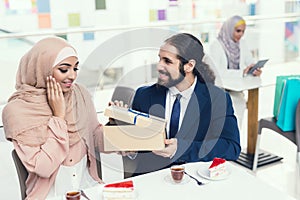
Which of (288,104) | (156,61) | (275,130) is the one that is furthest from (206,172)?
(275,130)

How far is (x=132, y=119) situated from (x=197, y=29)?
354 cm

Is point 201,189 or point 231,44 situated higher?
point 231,44

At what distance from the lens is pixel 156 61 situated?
2158 mm

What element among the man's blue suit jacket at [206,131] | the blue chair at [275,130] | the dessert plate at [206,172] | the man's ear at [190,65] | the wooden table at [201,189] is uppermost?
the man's ear at [190,65]

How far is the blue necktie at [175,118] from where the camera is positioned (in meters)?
1.98

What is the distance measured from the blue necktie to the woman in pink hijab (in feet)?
1.10

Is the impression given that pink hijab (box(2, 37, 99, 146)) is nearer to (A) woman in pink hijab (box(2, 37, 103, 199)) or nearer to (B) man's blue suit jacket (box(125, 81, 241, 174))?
(A) woman in pink hijab (box(2, 37, 103, 199))

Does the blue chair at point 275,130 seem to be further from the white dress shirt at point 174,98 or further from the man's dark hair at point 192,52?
the white dress shirt at point 174,98

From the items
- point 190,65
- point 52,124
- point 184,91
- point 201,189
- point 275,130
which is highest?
point 190,65

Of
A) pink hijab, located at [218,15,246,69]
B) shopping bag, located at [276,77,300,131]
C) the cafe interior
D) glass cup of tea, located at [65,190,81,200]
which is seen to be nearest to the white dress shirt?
the cafe interior

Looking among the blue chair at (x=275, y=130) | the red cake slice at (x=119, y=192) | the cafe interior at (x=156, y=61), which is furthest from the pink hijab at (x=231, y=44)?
the red cake slice at (x=119, y=192)

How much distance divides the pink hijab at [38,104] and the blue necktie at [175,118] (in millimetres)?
380

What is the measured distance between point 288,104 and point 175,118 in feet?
3.37

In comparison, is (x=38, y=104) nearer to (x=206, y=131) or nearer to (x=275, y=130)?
(x=206, y=131)
